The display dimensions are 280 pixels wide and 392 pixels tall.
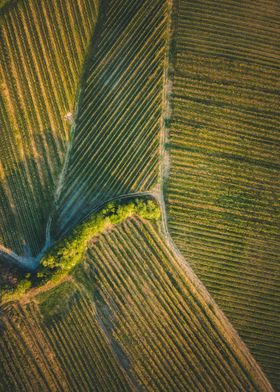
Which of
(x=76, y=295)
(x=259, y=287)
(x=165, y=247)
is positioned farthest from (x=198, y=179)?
(x=76, y=295)

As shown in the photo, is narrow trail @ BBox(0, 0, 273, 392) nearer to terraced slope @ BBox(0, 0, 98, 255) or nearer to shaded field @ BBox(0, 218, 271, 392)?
shaded field @ BBox(0, 218, 271, 392)

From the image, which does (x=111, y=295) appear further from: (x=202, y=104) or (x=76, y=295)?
(x=202, y=104)

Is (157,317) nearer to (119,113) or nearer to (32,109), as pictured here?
(119,113)

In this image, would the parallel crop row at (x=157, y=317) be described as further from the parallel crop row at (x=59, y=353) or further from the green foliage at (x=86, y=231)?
the parallel crop row at (x=59, y=353)

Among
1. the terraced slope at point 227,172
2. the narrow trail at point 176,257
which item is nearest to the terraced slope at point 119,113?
the narrow trail at point 176,257

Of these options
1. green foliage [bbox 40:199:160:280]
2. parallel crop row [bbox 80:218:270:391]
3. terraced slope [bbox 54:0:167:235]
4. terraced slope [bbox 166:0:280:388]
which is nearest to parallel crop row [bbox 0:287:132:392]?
parallel crop row [bbox 80:218:270:391]

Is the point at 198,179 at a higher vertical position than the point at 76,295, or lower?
higher
